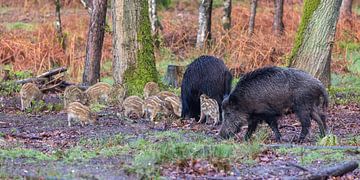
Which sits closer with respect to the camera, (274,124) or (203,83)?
(274,124)

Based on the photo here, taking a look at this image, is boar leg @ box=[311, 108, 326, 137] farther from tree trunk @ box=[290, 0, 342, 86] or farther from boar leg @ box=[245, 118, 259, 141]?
tree trunk @ box=[290, 0, 342, 86]

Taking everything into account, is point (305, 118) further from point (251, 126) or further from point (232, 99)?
point (232, 99)

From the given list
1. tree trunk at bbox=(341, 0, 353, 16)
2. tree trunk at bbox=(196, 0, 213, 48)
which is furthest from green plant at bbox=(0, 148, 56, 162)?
tree trunk at bbox=(341, 0, 353, 16)

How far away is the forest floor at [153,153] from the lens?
9.69m

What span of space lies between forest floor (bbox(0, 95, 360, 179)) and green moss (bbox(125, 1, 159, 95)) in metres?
3.14

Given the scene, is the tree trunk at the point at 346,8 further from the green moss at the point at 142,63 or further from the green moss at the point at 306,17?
the green moss at the point at 142,63

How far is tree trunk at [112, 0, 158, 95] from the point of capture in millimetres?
17341

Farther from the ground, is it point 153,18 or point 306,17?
point 306,17

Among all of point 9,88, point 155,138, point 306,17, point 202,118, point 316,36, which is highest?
point 306,17

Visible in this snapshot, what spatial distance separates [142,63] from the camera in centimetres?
1766

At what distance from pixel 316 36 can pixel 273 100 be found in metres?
5.82

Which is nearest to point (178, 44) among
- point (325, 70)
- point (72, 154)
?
point (325, 70)

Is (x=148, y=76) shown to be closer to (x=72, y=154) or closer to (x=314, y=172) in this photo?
(x=72, y=154)

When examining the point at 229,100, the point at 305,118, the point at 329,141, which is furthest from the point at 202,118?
the point at 329,141
